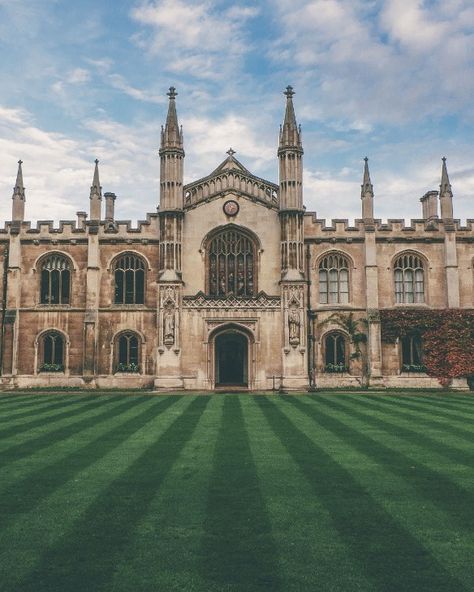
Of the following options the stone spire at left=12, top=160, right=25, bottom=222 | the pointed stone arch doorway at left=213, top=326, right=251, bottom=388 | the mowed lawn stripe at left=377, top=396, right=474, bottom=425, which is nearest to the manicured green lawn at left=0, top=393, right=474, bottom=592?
the mowed lawn stripe at left=377, top=396, right=474, bottom=425

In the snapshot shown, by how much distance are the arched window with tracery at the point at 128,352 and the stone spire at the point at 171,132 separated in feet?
36.6

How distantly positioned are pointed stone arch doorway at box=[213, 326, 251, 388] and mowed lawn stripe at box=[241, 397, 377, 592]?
20223 mm

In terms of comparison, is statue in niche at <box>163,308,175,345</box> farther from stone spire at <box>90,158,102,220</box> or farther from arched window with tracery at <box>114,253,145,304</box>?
stone spire at <box>90,158,102,220</box>

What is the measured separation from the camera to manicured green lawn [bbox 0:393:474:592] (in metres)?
5.38

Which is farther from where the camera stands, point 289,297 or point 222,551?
point 289,297

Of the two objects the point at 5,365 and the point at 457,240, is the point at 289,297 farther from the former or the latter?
the point at 5,365

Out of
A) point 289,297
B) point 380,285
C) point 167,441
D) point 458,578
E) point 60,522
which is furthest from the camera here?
point 380,285

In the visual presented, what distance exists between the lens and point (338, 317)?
31.3 m

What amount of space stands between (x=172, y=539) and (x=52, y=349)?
27121 millimetres

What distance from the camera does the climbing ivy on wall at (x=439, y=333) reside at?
30.3 metres

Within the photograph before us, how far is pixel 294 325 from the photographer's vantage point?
29.4 m

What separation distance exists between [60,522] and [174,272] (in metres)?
23.7

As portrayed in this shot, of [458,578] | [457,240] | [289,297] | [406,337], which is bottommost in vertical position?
[458,578]

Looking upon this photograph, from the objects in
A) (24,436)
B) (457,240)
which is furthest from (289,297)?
(24,436)
